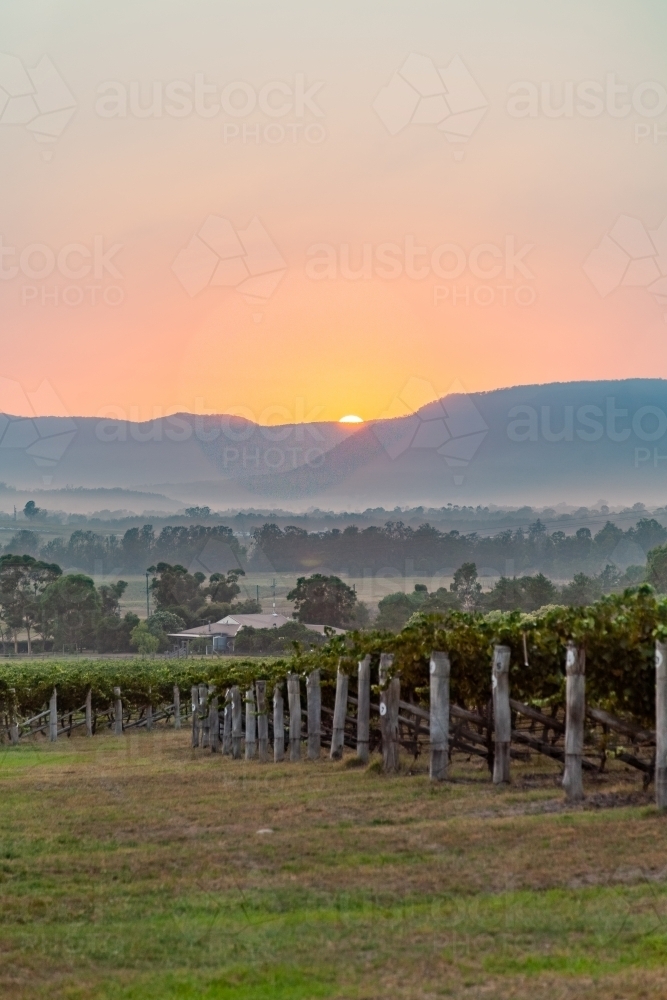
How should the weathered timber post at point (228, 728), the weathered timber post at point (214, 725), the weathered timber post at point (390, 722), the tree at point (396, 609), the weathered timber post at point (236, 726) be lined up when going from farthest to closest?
the tree at point (396, 609) → the weathered timber post at point (214, 725) → the weathered timber post at point (228, 728) → the weathered timber post at point (236, 726) → the weathered timber post at point (390, 722)

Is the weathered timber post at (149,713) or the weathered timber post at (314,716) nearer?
the weathered timber post at (314,716)

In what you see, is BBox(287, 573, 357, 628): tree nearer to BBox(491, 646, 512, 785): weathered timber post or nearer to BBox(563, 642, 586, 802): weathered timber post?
BBox(491, 646, 512, 785): weathered timber post

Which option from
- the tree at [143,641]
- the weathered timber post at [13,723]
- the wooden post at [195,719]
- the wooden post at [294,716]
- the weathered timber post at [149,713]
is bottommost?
the tree at [143,641]

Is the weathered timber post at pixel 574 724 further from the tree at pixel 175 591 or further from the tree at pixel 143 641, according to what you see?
the tree at pixel 175 591

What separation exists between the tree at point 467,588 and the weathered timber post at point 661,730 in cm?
14112

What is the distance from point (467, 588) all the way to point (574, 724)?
148 meters

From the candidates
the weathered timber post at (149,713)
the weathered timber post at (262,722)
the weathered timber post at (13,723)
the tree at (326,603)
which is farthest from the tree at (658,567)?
the weathered timber post at (262,722)

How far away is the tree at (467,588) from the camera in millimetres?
157375

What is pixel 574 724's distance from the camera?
15.5m

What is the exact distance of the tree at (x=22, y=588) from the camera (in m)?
180

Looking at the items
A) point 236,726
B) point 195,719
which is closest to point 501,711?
point 236,726

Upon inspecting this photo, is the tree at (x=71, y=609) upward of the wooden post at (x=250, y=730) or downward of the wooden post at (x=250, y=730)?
downward

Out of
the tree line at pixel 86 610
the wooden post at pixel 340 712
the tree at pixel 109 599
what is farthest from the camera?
A: the tree at pixel 109 599

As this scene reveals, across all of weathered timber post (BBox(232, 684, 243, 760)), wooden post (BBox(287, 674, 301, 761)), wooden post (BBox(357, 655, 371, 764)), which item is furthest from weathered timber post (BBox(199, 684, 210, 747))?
wooden post (BBox(357, 655, 371, 764))
